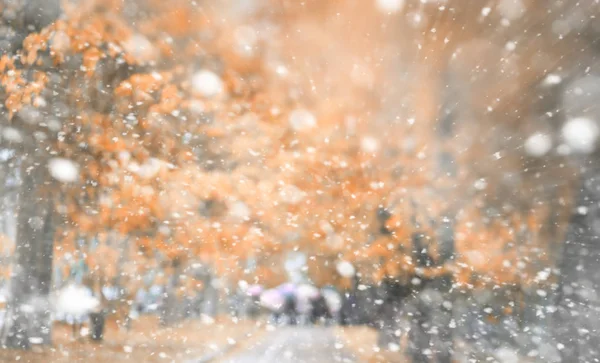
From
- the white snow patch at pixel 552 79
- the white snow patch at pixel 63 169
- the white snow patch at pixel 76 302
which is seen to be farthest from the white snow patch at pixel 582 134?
the white snow patch at pixel 76 302

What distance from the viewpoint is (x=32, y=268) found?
30.2ft

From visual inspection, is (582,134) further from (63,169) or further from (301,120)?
(63,169)

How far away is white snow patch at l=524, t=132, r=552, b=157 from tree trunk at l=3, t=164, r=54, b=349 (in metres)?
11.9

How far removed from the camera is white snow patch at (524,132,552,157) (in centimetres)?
1616

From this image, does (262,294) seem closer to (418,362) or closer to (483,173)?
(483,173)

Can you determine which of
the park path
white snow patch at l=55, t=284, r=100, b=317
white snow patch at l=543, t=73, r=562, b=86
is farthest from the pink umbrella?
white snow patch at l=543, t=73, r=562, b=86

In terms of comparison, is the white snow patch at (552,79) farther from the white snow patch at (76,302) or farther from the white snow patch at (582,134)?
the white snow patch at (76,302)

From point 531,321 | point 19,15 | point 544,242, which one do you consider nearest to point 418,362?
point 531,321

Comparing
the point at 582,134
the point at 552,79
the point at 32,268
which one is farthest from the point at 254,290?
the point at 32,268

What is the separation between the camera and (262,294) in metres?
29.8

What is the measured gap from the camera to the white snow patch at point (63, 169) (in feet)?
31.7

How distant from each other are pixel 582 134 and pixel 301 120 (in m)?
6.04

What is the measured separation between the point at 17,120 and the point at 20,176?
851mm

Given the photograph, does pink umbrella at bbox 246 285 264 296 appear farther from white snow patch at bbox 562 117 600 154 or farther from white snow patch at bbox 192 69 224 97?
white snow patch at bbox 562 117 600 154
